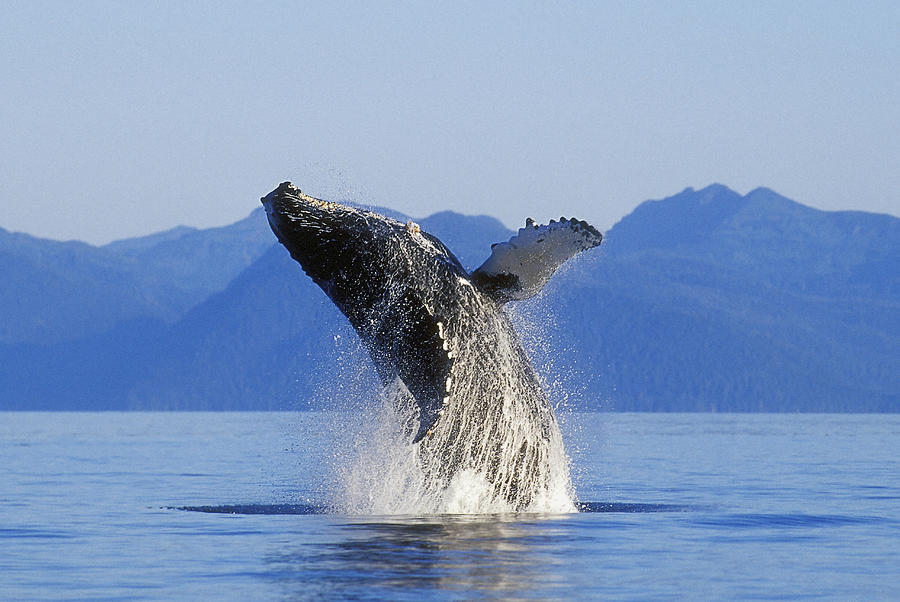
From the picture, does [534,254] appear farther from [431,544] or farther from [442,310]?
[431,544]

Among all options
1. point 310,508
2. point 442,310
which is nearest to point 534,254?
point 442,310

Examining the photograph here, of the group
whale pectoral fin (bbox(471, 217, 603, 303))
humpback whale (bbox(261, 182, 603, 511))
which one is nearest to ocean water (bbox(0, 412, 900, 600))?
humpback whale (bbox(261, 182, 603, 511))

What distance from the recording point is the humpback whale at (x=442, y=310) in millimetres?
11328

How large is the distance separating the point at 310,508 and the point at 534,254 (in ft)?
12.4

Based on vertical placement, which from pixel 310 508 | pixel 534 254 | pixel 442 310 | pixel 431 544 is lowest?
pixel 431 544

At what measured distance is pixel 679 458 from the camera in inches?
1186

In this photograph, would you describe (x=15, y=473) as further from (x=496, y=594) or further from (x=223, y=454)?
(x=496, y=594)

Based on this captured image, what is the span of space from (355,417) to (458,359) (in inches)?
79.1

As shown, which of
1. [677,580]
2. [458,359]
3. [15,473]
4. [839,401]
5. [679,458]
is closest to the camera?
[677,580]

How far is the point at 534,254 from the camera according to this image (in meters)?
11.6

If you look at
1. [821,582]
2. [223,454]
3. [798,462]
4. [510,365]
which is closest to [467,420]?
[510,365]

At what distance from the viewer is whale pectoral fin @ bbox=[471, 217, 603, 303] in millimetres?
11602

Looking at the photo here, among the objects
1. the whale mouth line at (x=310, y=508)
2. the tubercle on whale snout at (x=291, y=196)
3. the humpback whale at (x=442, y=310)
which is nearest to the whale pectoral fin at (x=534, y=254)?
the humpback whale at (x=442, y=310)

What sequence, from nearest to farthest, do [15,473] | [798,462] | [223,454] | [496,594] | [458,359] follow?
[496,594], [458,359], [15,473], [798,462], [223,454]
